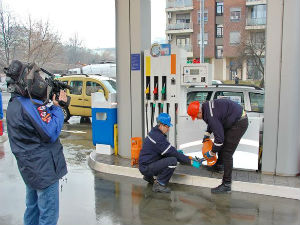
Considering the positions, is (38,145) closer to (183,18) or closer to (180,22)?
(180,22)

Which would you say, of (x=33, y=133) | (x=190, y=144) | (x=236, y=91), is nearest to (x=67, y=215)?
(x=33, y=133)

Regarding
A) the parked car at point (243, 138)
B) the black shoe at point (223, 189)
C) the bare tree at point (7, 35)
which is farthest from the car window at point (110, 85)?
the bare tree at point (7, 35)

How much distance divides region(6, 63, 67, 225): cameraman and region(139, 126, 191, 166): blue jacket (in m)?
2.16

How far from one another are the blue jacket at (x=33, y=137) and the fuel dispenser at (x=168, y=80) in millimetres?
3398

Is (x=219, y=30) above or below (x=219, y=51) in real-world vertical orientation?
above

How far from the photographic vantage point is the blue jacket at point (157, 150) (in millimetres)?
5066

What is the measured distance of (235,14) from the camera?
3938 cm

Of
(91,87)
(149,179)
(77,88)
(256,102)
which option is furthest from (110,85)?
(149,179)

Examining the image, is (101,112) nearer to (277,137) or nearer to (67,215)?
(67,215)

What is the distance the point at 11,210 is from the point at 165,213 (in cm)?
Result: 215

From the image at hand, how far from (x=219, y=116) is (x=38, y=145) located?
283 centimetres

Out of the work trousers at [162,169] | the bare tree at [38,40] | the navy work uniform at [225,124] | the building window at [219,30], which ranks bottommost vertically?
the work trousers at [162,169]

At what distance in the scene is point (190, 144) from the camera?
6094 millimetres

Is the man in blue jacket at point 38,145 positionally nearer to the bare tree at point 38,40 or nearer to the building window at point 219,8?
the bare tree at point 38,40
